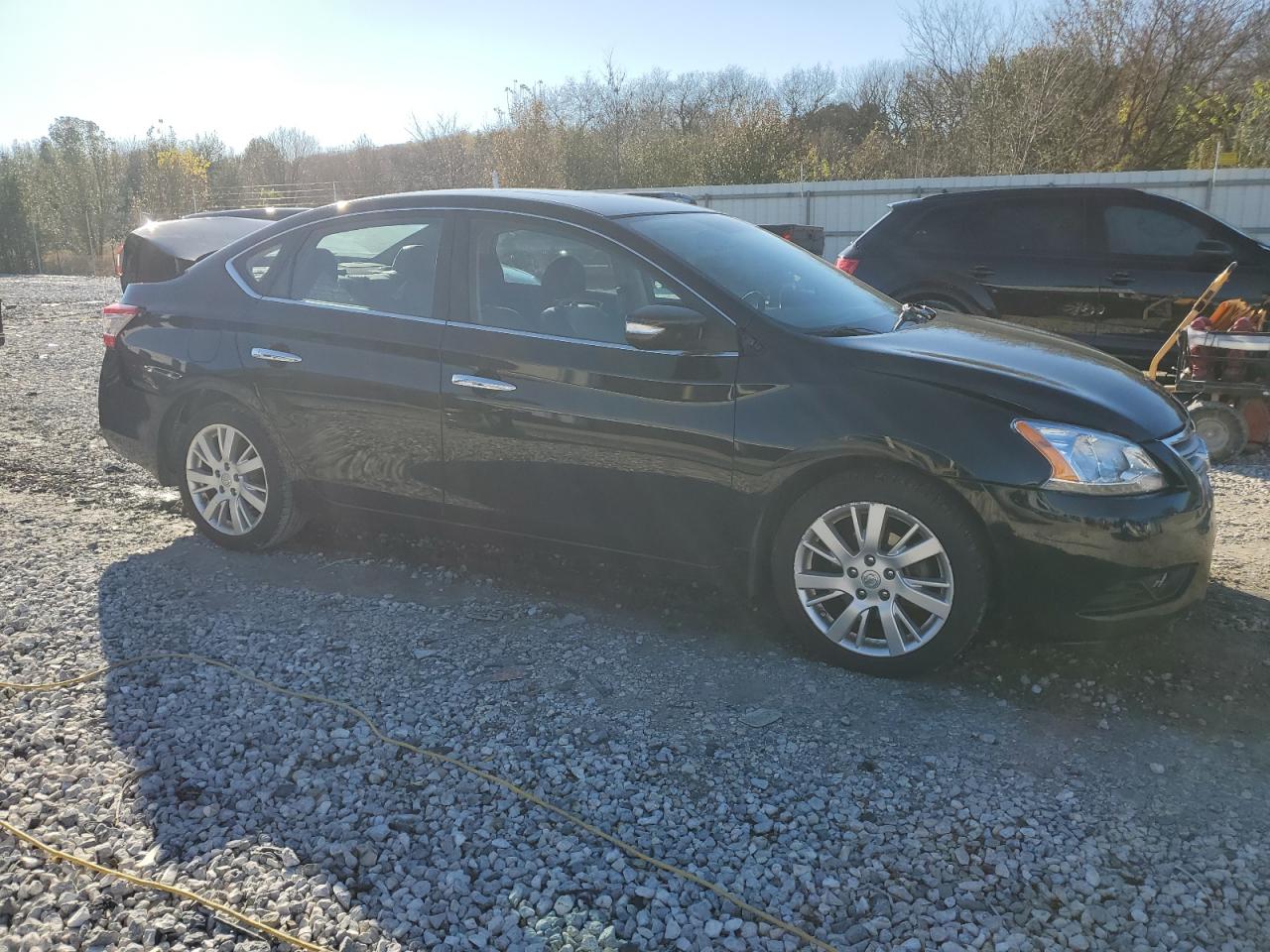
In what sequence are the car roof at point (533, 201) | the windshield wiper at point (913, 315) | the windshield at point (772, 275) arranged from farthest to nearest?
the windshield wiper at point (913, 315) < the car roof at point (533, 201) < the windshield at point (772, 275)

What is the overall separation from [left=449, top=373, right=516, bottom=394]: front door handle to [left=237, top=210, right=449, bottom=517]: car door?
0.12 m

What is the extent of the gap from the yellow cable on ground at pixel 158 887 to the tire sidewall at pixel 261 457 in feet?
7.53

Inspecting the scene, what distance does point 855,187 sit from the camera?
1983cm

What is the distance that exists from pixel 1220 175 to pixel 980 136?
7818mm

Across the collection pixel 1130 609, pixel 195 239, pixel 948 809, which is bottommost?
pixel 948 809

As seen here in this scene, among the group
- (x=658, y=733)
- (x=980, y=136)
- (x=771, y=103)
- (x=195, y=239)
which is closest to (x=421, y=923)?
(x=658, y=733)

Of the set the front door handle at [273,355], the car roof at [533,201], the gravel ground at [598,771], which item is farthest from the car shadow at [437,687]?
the car roof at [533,201]

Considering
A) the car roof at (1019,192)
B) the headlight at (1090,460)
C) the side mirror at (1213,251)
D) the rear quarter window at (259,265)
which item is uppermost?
the car roof at (1019,192)

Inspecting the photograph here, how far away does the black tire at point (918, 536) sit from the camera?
3.66 metres

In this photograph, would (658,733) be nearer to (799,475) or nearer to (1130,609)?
(799,475)

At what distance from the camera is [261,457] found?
16.7 feet

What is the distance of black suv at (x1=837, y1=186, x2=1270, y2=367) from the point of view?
27.7 feet

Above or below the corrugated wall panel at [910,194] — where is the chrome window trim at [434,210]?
below

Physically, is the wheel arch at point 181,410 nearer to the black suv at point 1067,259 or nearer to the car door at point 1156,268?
the black suv at point 1067,259
